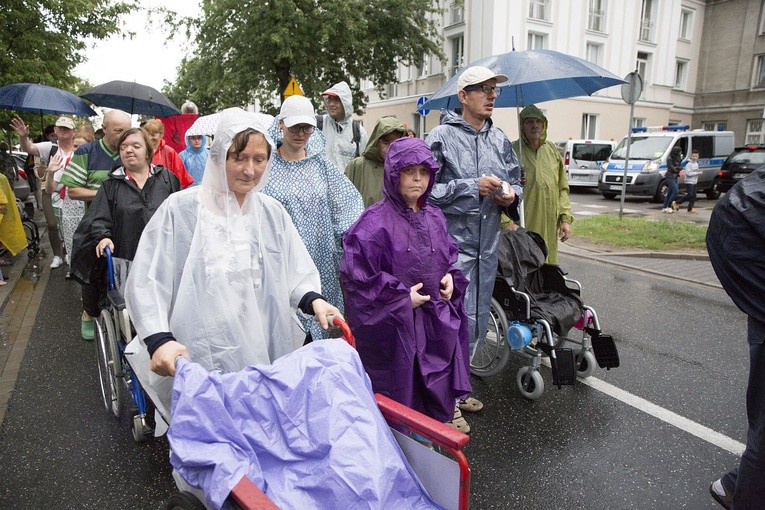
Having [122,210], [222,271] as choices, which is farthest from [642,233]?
[222,271]

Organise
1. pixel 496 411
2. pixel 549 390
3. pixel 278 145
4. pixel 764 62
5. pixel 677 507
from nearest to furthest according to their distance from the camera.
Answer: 1. pixel 677 507
2. pixel 278 145
3. pixel 496 411
4. pixel 549 390
5. pixel 764 62

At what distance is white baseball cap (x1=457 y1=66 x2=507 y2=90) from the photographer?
11.8 ft

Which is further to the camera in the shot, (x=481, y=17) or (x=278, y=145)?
(x=481, y=17)

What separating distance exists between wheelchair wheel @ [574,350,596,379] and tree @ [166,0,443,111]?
16.3 meters

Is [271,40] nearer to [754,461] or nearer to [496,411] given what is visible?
[496,411]

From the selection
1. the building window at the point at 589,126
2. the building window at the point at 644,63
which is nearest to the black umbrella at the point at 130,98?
the building window at the point at 589,126

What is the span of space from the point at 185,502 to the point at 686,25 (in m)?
40.0

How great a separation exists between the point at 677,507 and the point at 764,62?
122ft

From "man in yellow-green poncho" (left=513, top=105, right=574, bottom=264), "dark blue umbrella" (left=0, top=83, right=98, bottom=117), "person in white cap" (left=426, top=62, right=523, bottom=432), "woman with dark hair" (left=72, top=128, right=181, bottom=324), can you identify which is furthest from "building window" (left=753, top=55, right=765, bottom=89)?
"woman with dark hair" (left=72, top=128, right=181, bottom=324)

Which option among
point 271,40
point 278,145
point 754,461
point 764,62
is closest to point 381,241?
point 278,145

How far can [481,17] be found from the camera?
25734 mm

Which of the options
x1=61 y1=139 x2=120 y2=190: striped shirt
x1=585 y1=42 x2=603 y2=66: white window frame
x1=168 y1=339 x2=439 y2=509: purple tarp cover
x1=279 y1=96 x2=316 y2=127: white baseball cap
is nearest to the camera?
x1=168 y1=339 x2=439 y2=509: purple tarp cover

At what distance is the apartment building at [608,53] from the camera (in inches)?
1034

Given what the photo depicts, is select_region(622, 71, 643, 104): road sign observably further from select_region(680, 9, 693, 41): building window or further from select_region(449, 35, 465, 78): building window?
select_region(680, 9, 693, 41): building window
